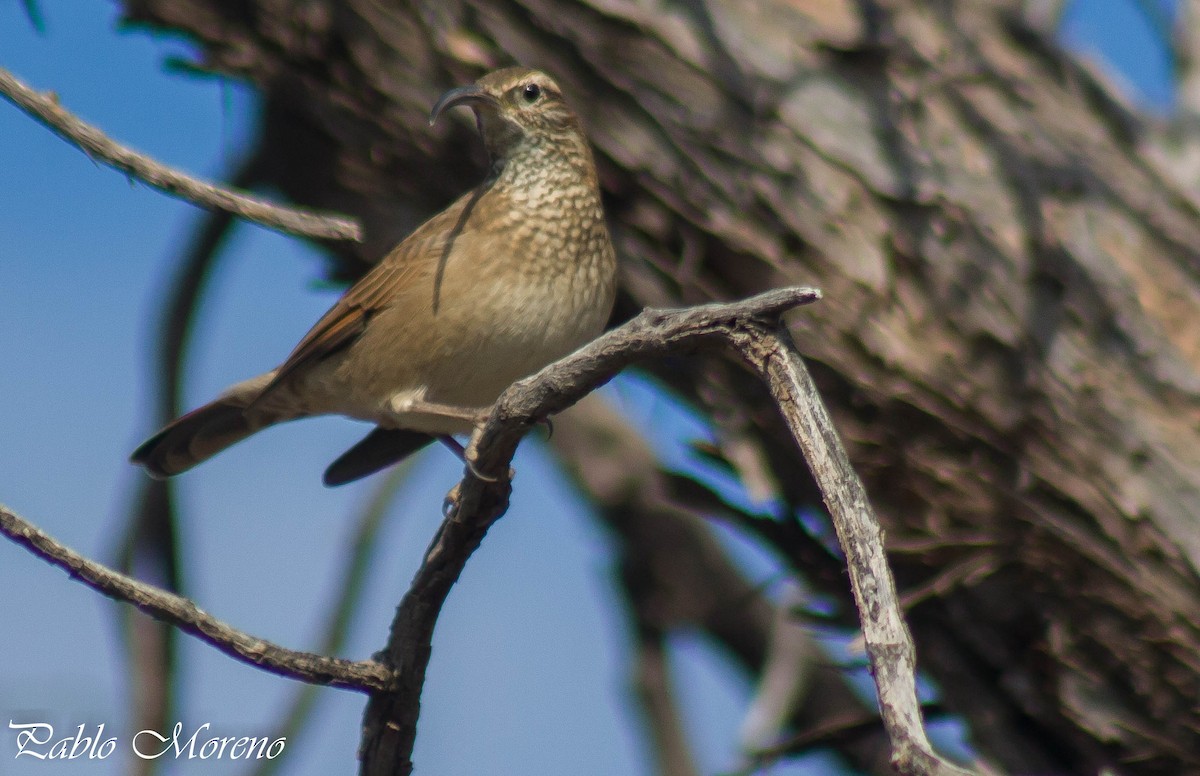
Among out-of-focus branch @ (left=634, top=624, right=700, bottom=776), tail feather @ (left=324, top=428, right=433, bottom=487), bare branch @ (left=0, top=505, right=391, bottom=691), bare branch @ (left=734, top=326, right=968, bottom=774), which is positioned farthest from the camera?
out-of-focus branch @ (left=634, top=624, right=700, bottom=776)

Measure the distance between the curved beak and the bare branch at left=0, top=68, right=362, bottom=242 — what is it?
162cm

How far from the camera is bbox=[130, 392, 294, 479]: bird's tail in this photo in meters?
4.88

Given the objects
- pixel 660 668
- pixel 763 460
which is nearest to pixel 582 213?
pixel 763 460

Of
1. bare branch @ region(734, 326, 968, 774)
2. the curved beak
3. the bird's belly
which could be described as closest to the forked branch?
bare branch @ region(734, 326, 968, 774)

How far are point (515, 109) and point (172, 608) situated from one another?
90.0 inches

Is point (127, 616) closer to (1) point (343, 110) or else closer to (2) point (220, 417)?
(2) point (220, 417)

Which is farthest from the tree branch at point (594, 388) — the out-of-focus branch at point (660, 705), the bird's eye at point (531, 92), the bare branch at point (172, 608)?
the out-of-focus branch at point (660, 705)

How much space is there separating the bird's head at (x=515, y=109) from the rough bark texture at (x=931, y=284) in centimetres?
14

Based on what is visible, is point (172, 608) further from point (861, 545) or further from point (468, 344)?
point (468, 344)

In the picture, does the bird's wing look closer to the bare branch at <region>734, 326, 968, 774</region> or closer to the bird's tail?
the bird's tail

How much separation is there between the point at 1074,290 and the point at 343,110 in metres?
2.53

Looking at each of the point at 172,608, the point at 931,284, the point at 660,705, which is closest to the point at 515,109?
the point at 931,284

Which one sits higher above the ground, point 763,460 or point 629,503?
point 629,503

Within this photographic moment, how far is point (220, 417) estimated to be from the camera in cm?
497
